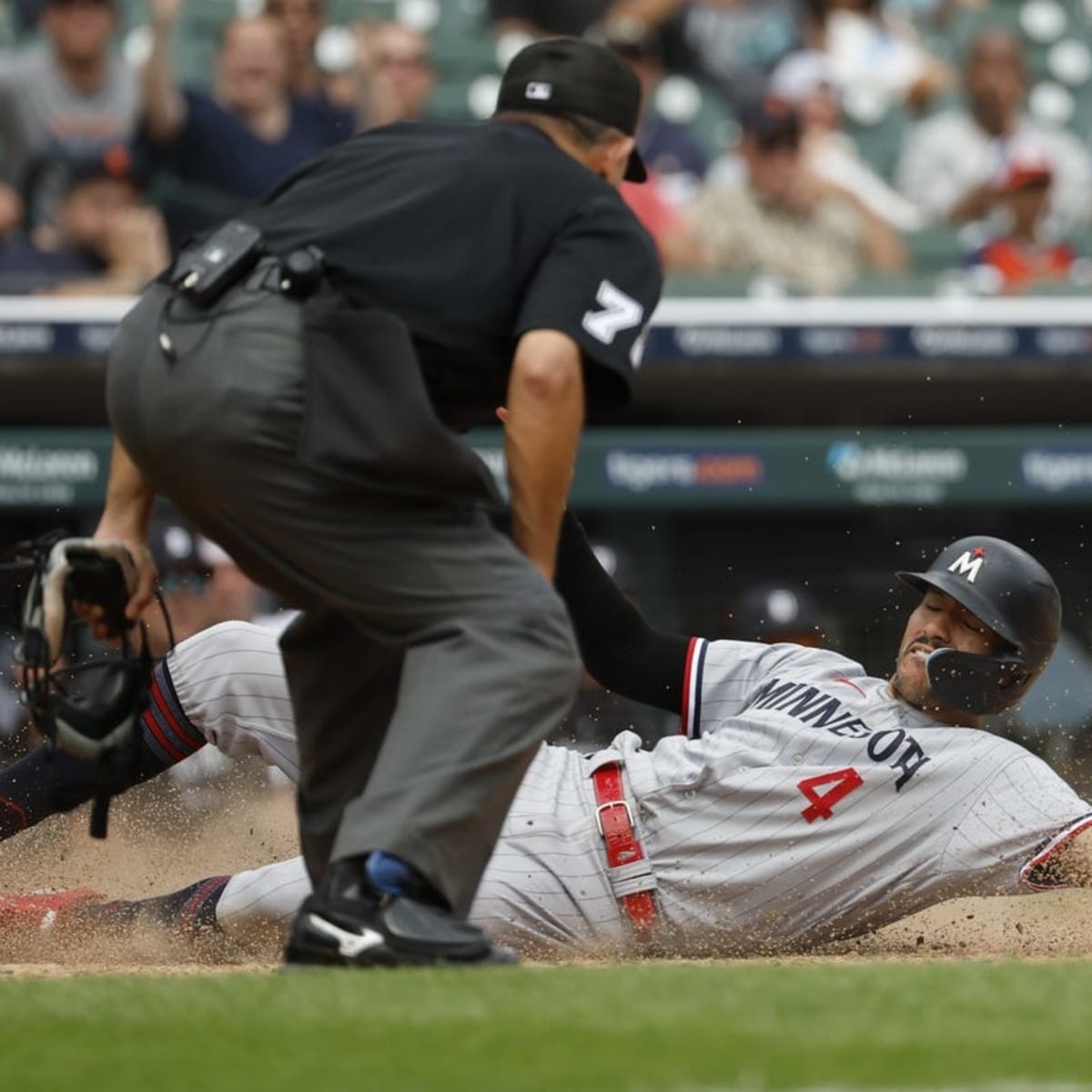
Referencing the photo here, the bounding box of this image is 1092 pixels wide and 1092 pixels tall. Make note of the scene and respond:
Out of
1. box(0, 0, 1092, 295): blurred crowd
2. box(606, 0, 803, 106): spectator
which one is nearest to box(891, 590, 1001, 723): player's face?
box(0, 0, 1092, 295): blurred crowd

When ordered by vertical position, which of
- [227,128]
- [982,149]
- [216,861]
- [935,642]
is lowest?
[216,861]

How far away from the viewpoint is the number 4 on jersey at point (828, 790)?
4.63 meters

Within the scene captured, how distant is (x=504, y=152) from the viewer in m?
3.62

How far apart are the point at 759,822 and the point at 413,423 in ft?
5.30

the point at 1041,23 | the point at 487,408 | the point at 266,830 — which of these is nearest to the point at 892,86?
the point at 1041,23

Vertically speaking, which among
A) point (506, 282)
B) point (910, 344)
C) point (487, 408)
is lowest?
point (910, 344)

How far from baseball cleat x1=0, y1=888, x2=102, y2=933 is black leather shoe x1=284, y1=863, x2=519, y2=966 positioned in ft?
5.59

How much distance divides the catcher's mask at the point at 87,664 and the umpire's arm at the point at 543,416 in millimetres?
731

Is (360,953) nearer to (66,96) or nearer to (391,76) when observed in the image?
Result: (66,96)

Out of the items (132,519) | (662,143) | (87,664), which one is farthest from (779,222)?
(132,519)

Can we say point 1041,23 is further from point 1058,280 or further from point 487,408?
point 487,408

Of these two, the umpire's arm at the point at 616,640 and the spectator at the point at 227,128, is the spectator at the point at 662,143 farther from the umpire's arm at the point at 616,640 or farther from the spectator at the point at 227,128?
the umpire's arm at the point at 616,640

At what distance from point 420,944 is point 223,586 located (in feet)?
13.9

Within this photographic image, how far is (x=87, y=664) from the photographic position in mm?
4078
